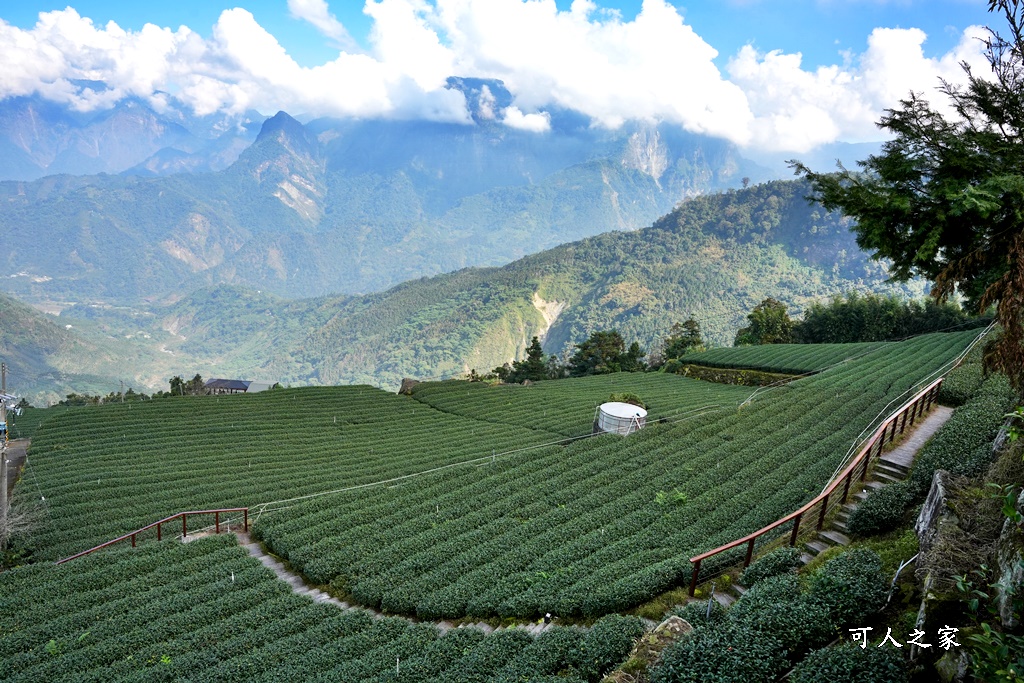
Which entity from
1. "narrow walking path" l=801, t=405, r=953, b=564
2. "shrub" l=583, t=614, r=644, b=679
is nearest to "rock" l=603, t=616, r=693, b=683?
"shrub" l=583, t=614, r=644, b=679

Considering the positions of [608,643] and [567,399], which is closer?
[608,643]

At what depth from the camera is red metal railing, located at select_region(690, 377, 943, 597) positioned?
33.2ft

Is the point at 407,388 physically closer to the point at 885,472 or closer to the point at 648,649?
the point at 885,472

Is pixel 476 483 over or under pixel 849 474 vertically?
under

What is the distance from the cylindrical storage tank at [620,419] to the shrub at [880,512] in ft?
50.0

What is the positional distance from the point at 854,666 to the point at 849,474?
23.7 ft

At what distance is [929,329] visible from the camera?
200 ft

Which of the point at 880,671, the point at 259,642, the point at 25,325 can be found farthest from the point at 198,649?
the point at 25,325

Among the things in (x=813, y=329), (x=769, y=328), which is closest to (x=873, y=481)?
(x=813, y=329)

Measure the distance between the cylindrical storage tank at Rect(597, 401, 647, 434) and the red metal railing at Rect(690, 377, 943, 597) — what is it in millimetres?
11486

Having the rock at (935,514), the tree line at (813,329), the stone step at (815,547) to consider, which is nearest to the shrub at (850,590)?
the rock at (935,514)

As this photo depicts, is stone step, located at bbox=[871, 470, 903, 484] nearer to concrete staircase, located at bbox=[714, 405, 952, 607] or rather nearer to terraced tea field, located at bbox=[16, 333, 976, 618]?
concrete staircase, located at bbox=[714, 405, 952, 607]

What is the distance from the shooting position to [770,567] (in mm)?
10172

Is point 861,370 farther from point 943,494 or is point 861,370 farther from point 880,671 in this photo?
point 880,671
